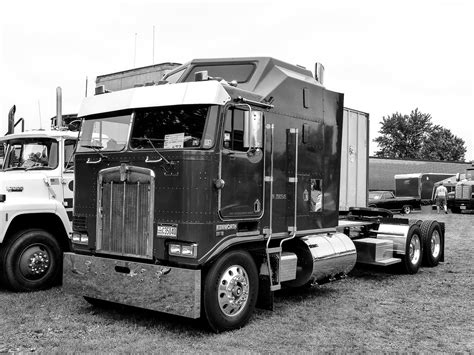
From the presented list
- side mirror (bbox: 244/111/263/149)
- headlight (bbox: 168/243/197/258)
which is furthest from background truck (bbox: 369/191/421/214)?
headlight (bbox: 168/243/197/258)

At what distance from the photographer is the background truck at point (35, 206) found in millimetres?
8086

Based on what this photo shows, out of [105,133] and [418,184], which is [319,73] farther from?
[418,184]

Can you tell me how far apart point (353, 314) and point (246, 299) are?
173cm

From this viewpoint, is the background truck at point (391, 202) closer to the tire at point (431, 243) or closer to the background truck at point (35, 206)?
the tire at point (431, 243)

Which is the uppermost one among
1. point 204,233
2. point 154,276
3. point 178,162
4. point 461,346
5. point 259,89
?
point 259,89

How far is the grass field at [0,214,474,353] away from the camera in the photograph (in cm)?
574

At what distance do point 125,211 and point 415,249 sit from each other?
22.2ft

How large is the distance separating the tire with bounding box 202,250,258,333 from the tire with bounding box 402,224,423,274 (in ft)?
16.1

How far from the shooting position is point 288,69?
750 cm

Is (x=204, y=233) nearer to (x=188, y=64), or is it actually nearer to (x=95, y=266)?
(x=95, y=266)

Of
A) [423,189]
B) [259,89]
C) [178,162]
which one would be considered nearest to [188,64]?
[259,89]

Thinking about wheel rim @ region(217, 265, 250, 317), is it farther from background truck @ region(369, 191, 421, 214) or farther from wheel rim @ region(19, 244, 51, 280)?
background truck @ region(369, 191, 421, 214)

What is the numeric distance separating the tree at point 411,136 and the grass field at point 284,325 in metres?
80.9

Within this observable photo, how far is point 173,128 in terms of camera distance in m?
6.12
